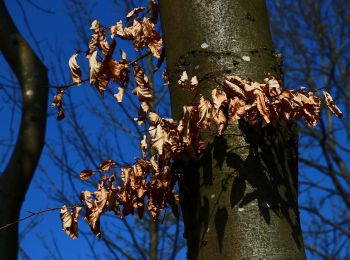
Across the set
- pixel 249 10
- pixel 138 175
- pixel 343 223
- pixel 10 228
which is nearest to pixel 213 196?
pixel 138 175

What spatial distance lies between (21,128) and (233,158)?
3.09 meters

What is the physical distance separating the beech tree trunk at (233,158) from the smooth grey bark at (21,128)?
255 cm

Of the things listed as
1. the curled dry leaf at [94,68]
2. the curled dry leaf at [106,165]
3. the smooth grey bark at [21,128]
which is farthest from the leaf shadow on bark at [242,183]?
the smooth grey bark at [21,128]

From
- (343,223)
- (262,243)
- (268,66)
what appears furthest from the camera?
(343,223)

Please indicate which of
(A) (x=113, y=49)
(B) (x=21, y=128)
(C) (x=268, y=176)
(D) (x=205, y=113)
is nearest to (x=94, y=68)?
(A) (x=113, y=49)

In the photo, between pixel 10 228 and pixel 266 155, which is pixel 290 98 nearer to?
pixel 266 155

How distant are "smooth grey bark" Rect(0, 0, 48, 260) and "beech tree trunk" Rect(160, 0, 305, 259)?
2550 mm

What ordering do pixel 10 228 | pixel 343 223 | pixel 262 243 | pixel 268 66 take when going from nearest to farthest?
1. pixel 262 243
2. pixel 268 66
3. pixel 10 228
4. pixel 343 223

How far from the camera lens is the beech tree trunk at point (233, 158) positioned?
1.55 metres

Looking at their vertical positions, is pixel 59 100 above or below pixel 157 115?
above

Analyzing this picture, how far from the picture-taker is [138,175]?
1.86 m

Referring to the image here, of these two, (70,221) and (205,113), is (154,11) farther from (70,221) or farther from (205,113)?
(70,221)

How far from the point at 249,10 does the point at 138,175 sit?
64 cm

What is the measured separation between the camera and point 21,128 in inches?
174
